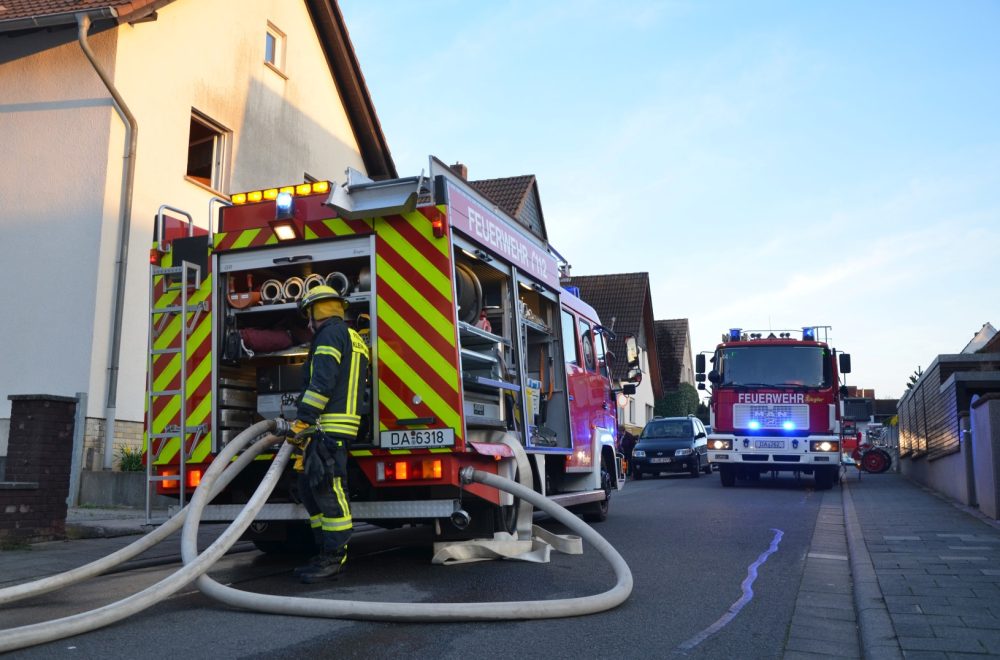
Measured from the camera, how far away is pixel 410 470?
20.0 ft

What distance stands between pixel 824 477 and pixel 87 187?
13.3 metres

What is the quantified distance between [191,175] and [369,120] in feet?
18.9

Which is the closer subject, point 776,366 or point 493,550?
point 493,550

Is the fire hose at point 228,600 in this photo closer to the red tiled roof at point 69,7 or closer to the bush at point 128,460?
the bush at point 128,460

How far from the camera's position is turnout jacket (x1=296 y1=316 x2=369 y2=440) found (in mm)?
5684

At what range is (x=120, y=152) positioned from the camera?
43.5 ft

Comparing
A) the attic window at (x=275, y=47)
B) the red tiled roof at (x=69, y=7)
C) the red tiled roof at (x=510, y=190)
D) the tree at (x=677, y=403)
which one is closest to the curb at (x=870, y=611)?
the red tiled roof at (x=69, y=7)

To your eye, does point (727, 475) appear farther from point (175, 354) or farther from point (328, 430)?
point (328, 430)

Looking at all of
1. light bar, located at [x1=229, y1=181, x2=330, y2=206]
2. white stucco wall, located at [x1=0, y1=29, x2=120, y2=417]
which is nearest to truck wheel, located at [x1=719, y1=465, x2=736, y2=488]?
white stucco wall, located at [x1=0, y1=29, x2=120, y2=417]

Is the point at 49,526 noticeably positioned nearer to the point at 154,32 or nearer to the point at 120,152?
the point at 120,152

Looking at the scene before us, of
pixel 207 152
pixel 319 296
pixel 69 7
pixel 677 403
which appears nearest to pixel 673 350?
pixel 677 403

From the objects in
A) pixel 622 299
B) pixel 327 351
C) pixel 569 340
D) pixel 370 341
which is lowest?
pixel 327 351

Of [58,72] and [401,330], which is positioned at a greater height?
[58,72]

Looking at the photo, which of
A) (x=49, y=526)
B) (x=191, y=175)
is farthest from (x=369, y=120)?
(x=49, y=526)
